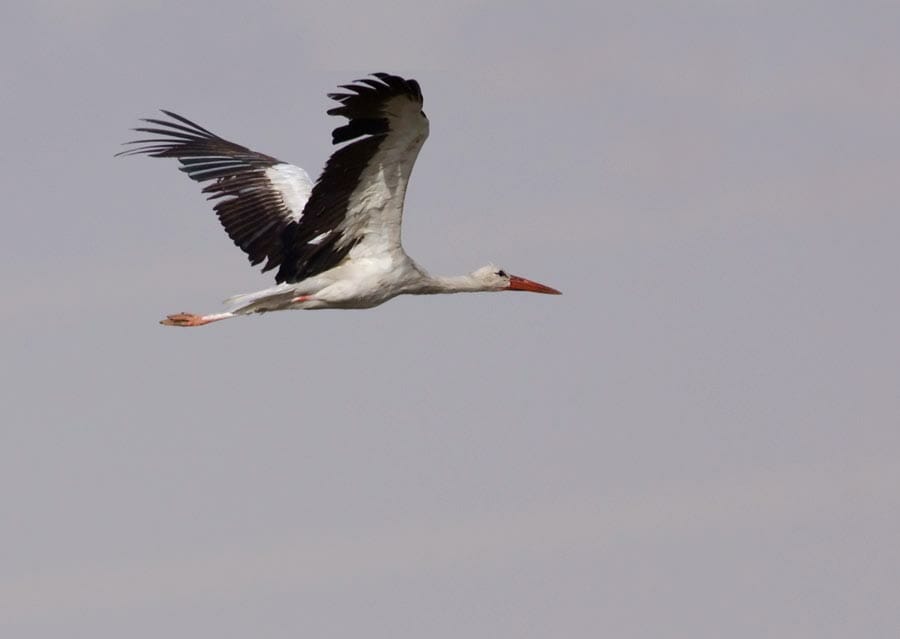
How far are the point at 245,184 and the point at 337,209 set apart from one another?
15.5 feet

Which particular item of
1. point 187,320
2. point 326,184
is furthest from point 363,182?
point 187,320

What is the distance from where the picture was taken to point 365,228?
22906 mm

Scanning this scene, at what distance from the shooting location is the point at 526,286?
86.4 ft

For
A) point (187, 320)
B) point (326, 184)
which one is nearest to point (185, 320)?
point (187, 320)

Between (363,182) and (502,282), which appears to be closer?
(363,182)

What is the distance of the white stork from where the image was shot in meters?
20.9

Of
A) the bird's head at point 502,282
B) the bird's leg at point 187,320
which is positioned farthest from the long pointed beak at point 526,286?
the bird's leg at point 187,320

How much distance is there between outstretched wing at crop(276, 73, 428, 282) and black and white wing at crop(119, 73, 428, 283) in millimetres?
11

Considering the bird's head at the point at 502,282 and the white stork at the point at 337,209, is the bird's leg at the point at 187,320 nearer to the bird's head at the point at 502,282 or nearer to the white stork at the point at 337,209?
the white stork at the point at 337,209

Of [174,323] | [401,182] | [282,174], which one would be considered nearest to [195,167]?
[282,174]

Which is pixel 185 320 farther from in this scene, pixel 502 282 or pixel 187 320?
pixel 502 282

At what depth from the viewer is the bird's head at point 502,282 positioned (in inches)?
1016

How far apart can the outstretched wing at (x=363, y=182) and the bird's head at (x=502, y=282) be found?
270 centimetres

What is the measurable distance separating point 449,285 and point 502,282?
51.8 inches
